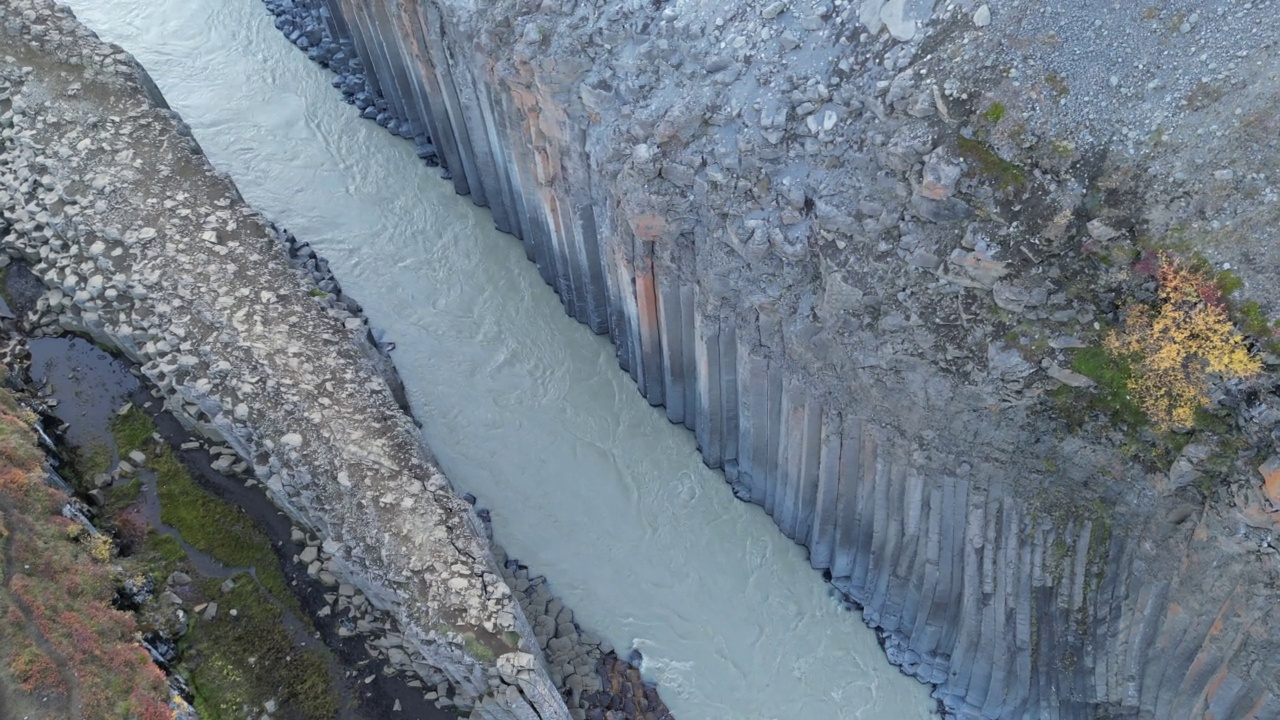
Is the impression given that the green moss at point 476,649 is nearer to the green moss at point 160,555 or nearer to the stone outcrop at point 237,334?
the stone outcrop at point 237,334

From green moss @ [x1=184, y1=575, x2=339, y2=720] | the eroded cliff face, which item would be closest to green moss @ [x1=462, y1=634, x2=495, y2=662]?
green moss @ [x1=184, y1=575, x2=339, y2=720]

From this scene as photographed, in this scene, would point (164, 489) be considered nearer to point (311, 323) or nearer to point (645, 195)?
point (311, 323)

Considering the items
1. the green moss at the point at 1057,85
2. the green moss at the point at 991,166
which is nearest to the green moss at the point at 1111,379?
the green moss at the point at 991,166

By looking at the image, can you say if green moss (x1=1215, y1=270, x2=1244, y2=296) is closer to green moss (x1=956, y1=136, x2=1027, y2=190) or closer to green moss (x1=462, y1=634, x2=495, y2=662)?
green moss (x1=956, y1=136, x2=1027, y2=190)

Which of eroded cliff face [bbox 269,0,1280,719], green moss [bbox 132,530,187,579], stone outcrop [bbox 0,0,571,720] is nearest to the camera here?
eroded cliff face [bbox 269,0,1280,719]

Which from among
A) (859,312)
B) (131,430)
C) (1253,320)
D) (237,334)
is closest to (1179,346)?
(1253,320)
